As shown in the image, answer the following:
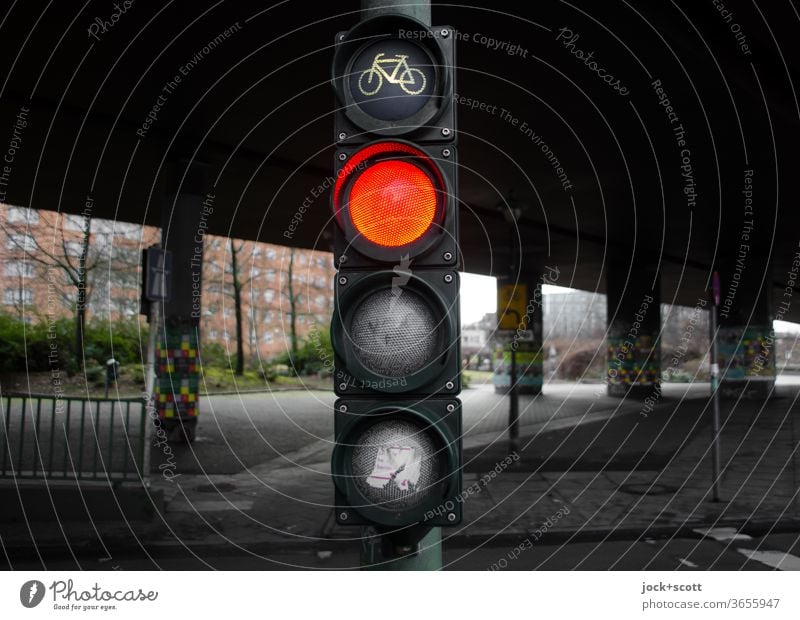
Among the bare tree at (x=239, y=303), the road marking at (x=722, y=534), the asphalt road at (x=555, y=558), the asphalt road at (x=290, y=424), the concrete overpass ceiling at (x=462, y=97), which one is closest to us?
the asphalt road at (x=555, y=558)

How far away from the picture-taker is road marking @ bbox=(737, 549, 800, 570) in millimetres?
6133

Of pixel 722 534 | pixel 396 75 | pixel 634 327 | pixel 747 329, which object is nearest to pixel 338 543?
pixel 722 534

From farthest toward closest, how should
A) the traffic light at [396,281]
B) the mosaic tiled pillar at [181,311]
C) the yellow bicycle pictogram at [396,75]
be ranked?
the mosaic tiled pillar at [181,311], the yellow bicycle pictogram at [396,75], the traffic light at [396,281]

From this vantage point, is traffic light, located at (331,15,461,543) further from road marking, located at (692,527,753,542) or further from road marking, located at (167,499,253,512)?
road marking, located at (167,499,253,512)

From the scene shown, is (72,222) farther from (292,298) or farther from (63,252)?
(292,298)

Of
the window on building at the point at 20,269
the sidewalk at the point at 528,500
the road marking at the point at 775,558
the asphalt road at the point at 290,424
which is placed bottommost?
the asphalt road at the point at 290,424

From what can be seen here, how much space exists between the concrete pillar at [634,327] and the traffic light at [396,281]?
28763 millimetres

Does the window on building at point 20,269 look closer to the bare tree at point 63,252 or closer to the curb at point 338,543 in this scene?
the bare tree at point 63,252

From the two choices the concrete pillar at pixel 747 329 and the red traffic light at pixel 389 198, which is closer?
the red traffic light at pixel 389 198

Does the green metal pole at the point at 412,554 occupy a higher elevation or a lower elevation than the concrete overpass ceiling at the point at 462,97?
lower

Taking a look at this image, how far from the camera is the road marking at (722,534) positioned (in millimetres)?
7184

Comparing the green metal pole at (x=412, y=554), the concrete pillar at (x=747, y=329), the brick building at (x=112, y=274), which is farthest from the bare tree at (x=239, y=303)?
the green metal pole at (x=412, y=554)

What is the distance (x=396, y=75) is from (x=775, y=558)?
610 cm

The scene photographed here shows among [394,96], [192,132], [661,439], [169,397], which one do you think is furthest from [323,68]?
[661,439]
